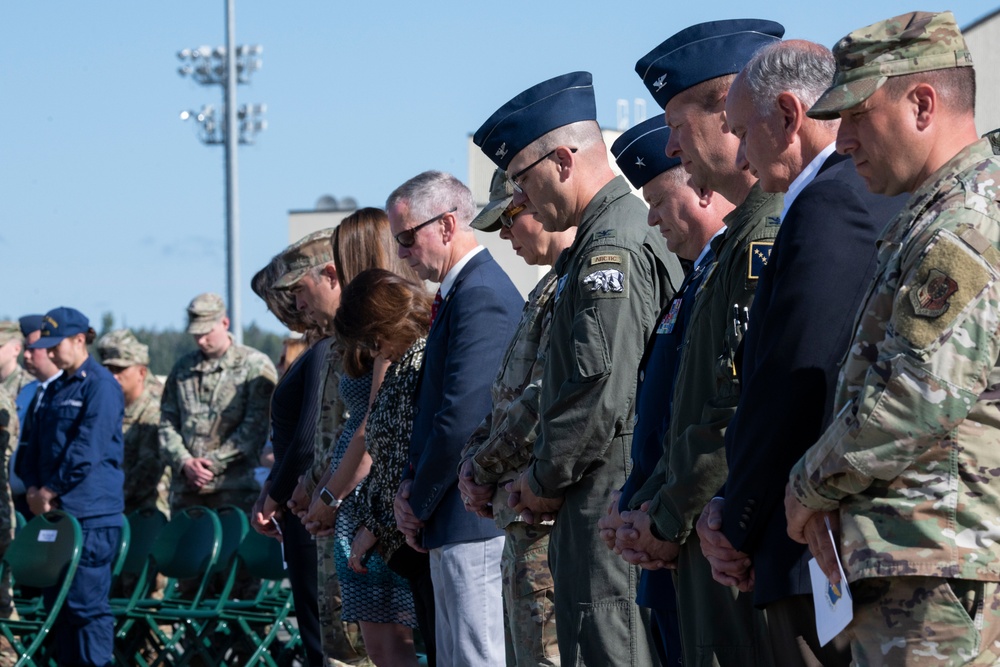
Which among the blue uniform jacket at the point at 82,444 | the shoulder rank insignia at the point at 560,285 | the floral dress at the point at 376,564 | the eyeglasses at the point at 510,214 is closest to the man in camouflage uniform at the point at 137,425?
the blue uniform jacket at the point at 82,444

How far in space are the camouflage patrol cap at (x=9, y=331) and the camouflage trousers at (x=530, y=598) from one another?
813cm

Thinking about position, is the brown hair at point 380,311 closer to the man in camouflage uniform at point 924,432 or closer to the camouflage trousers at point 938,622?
the man in camouflage uniform at point 924,432

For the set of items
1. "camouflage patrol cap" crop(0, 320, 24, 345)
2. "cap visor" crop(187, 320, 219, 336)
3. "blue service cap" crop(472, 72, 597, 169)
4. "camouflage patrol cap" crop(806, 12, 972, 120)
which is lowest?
"camouflage patrol cap" crop(0, 320, 24, 345)

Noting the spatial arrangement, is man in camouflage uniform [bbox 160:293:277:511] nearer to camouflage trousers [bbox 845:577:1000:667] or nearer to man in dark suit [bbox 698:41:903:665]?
man in dark suit [bbox 698:41:903:665]

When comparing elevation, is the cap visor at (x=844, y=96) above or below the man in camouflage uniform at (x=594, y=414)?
above

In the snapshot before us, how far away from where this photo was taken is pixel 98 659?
7.50 m

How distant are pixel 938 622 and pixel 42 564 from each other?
6391 millimetres

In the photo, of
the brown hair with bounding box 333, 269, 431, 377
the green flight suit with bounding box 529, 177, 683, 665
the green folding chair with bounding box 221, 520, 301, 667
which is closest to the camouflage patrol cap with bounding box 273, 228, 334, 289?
the brown hair with bounding box 333, 269, 431, 377

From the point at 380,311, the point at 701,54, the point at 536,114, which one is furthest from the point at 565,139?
the point at 380,311

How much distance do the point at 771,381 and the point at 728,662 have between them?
651 millimetres

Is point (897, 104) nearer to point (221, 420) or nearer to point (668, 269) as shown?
point (668, 269)

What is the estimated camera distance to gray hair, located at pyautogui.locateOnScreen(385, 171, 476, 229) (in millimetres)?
4973

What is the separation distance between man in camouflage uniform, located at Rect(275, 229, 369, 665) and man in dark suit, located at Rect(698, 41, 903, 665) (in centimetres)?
304

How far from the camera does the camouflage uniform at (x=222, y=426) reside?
913 centimetres
